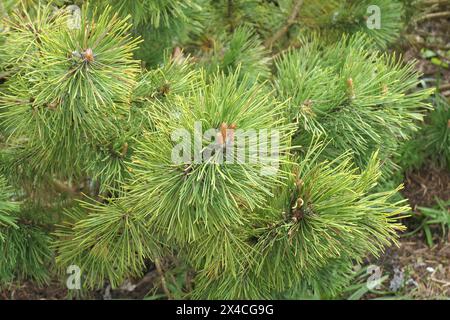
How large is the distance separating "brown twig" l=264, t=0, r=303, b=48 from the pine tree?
10.3 inches

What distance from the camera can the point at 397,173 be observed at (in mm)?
2125

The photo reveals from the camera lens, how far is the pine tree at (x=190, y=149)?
104 cm

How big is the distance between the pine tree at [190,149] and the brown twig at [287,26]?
261mm

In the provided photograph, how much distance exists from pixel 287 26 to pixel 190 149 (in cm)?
99

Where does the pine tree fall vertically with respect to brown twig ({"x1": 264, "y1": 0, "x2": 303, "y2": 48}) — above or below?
below

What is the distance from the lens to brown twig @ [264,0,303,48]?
6.08 ft

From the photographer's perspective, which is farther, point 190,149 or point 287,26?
point 287,26

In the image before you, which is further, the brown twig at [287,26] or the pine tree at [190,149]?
the brown twig at [287,26]

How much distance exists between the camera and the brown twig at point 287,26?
1.85 meters

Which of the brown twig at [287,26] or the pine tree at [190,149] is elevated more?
the brown twig at [287,26]

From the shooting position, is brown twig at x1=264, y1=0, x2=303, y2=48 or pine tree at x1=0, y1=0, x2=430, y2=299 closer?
pine tree at x1=0, y1=0, x2=430, y2=299

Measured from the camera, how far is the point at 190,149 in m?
1.01

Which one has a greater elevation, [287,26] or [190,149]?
[287,26]
